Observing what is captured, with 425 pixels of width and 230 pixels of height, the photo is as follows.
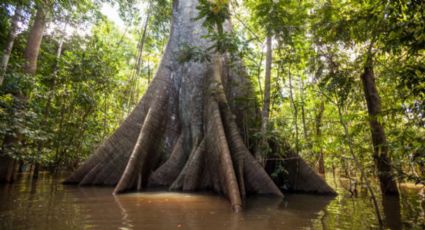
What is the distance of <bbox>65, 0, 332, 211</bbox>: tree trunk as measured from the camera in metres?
5.44

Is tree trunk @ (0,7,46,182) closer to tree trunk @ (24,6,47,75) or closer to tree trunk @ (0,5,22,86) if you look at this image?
tree trunk @ (24,6,47,75)

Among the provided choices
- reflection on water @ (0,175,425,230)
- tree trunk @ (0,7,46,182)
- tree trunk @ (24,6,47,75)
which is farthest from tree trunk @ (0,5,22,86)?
reflection on water @ (0,175,425,230)

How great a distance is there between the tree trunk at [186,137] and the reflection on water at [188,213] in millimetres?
671

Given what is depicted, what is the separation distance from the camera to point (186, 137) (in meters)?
6.84

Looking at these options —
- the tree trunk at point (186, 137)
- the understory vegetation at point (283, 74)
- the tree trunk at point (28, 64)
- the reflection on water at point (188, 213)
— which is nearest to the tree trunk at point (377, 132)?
the understory vegetation at point (283, 74)

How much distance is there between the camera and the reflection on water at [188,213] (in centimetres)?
300

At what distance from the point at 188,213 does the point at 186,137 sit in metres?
3.38

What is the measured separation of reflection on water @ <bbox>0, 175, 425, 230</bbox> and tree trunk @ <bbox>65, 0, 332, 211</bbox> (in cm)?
67

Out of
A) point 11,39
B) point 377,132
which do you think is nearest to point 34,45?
point 11,39

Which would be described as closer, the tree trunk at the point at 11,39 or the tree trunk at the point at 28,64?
the tree trunk at the point at 11,39

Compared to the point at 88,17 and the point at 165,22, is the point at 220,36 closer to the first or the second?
the point at 88,17

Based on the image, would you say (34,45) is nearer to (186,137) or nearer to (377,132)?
(186,137)

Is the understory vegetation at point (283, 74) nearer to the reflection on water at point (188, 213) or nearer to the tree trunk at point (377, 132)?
the tree trunk at point (377, 132)

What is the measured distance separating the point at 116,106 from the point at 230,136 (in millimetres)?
8598
